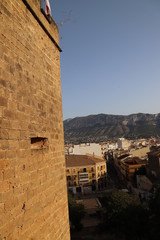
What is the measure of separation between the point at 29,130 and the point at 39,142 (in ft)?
1.71

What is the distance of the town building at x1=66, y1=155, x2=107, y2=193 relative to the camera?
4328 cm

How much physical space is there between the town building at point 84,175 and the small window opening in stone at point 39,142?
131 ft

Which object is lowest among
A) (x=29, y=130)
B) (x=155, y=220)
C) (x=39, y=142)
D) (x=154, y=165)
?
(x=155, y=220)

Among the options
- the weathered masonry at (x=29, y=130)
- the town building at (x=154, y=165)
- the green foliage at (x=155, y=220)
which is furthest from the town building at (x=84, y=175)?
the weathered masonry at (x=29, y=130)

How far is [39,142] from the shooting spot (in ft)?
12.0

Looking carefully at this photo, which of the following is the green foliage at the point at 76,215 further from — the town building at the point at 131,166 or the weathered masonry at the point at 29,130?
the weathered masonry at the point at 29,130

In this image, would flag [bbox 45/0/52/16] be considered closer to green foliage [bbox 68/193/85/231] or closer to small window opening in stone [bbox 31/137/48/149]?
small window opening in stone [bbox 31/137/48/149]

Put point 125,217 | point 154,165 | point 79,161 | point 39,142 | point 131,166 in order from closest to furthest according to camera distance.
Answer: point 39,142 → point 125,217 → point 154,165 → point 131,166 → point 79,161

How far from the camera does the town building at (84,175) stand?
4328cm

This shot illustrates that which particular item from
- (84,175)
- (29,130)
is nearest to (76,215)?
(84,175)

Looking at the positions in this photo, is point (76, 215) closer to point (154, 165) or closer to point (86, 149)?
point (154, 165)

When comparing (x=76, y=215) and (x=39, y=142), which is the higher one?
(x=39, y=142)

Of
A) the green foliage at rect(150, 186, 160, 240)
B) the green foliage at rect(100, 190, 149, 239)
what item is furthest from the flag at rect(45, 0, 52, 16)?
the green foliage at rect(100, 190, 149, 239)

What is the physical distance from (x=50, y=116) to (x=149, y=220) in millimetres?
20891
